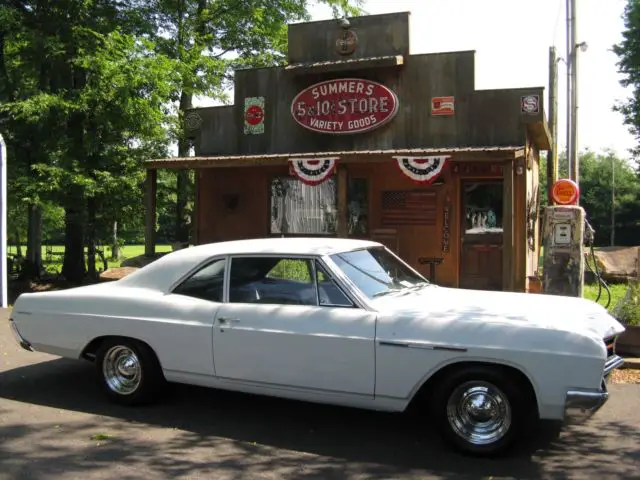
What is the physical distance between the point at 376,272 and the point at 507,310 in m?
1.12

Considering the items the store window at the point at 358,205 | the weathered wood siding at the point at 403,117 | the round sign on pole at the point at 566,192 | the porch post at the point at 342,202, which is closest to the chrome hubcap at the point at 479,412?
the round sign on pole at the point at 566,192

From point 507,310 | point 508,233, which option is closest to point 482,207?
point 508,233

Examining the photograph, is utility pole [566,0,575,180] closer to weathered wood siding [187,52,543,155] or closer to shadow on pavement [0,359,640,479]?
weathered wood siding [187,52,543,155]

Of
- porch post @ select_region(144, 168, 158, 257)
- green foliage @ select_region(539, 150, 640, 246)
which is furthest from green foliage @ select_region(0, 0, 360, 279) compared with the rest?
green foliage @ select_region(539, 150, 640, 246)

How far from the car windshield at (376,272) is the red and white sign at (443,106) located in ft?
19.8

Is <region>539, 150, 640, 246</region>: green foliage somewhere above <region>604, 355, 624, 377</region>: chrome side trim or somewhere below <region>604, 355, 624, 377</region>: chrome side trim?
above

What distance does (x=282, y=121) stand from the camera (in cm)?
1218

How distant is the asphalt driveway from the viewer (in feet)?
12.8

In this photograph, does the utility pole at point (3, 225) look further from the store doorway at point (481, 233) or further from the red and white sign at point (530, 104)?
the red and white sign at point (530, 104)

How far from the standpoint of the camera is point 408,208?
38.7 feet

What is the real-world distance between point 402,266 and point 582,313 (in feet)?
5.30

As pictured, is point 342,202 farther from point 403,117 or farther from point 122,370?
point 122,370

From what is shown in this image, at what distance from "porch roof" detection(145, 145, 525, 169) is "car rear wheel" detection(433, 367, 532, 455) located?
6.22 metres

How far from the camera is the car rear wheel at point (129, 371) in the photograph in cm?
510
